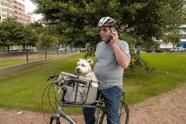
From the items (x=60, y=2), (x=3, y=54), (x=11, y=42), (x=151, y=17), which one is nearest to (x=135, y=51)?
(x=151, y=17)

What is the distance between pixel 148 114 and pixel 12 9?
445 ft

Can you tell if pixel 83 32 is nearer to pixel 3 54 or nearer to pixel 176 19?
pixel 176 19

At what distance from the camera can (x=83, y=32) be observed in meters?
13.1

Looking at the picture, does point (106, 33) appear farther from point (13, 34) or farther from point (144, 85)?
point (13, 34)

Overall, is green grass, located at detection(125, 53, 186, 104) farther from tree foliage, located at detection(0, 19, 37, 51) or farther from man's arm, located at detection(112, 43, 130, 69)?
tree foliage, located at detection(0, 19, 37, 51)

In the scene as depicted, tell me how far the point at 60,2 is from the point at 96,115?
8.52 meters

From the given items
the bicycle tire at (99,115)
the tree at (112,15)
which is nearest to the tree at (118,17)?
the tree at (112,15)

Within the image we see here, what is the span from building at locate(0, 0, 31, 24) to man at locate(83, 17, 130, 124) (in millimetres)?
111151

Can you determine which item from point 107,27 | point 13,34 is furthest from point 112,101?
point 13,34

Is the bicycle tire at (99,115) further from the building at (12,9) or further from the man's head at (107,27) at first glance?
the building at (12,9)

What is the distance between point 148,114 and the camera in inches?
303

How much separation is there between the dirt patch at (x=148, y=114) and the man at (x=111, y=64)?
2.64 metres

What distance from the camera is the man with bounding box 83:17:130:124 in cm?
420

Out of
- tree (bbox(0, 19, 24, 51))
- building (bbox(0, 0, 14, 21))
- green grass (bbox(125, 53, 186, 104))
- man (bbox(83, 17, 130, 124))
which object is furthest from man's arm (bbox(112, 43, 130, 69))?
building (bbox(0, 0, 14, 21))
